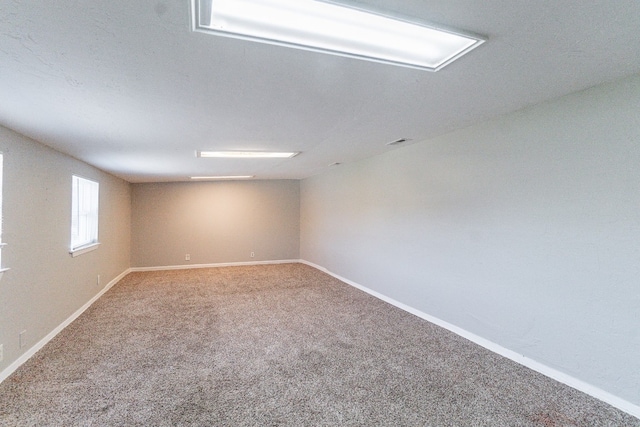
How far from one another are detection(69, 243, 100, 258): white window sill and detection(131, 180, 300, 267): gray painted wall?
2.41 m

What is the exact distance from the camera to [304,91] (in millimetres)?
2074

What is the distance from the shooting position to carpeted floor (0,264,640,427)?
201 cm

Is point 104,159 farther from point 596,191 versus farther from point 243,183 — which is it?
point 596,191

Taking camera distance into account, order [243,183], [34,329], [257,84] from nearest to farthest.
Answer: [257,84], [34,329], [243,183]

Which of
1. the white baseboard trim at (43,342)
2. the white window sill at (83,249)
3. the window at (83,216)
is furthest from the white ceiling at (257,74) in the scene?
the white baseboard trim at (43,342)

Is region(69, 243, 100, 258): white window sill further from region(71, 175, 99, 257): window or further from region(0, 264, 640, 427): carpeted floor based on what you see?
region(0, 264, 640, 427): carpeted floor

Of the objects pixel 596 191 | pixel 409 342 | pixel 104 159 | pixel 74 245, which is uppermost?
pixel 104 159

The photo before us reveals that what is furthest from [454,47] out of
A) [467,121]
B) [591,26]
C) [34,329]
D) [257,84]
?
[34,329]

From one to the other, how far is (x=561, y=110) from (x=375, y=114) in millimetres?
1403

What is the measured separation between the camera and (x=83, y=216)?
14.4ft

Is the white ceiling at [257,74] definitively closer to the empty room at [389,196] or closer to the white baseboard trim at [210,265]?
the empty room at [389,196]

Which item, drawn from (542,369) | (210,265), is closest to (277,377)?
(542,369)

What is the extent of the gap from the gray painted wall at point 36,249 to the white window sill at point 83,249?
2.7 inches

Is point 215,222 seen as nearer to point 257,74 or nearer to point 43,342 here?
point 43,342
